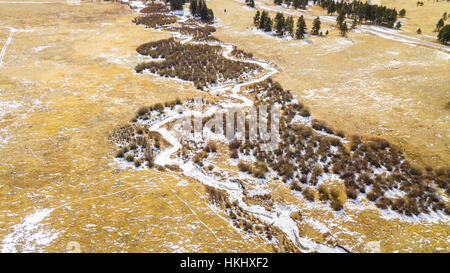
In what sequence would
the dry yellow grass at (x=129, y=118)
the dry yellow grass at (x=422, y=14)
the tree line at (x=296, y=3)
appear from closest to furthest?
the dry yellow grass at (x=129, y=118) → the dry yellow grass at (x=422, y=14) → the tree line at (x=296, y=3)

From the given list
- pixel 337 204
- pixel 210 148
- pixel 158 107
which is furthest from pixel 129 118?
pixel 337 204

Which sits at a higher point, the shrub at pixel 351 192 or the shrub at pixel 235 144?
the shrub at pixel 235 144

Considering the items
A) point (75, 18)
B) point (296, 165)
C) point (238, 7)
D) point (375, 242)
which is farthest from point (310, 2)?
point (375, 242)

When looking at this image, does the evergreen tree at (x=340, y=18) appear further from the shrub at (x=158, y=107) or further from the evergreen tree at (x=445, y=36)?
→ the shrub at (x=158, y=107)

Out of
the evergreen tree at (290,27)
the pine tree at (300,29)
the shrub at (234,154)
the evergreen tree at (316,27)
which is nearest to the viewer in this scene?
the shrub at (234,154)

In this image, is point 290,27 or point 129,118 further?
point 290,27

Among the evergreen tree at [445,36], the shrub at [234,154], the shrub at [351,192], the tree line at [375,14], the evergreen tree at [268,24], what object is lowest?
the shrub at [351,192]

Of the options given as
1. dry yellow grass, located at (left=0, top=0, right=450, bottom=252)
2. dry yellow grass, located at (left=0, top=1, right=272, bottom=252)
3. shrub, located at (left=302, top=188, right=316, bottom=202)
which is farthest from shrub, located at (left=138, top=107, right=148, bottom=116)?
shrub, located at (left=302, top=188, right=316, bottom=202)

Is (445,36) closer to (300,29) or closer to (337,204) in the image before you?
(300,29)

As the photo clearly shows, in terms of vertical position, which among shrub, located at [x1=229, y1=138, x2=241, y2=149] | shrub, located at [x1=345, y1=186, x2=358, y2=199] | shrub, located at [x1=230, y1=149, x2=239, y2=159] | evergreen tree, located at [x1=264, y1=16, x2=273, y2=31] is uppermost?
evergreen tree, located at [x1=264, y1=16, x2=273, y2=31]

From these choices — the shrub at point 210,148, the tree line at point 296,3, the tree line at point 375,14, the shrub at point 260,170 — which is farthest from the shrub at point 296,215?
the tree line at point 296,3

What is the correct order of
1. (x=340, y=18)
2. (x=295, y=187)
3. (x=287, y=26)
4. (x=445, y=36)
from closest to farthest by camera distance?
(x=295, y=187) < (x=445, y=36) < (x=287, y=26) < (x=340, y=18)

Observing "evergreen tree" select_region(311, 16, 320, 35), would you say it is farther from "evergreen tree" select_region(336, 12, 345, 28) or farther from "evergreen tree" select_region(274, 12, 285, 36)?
"evergreen tree" select_region(336, 12, 345, 28)
